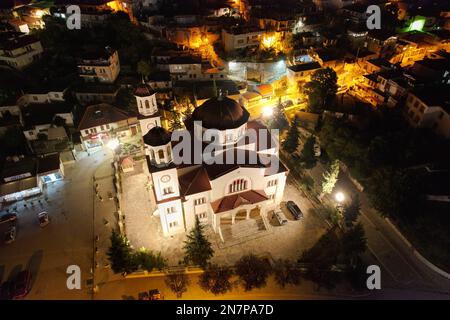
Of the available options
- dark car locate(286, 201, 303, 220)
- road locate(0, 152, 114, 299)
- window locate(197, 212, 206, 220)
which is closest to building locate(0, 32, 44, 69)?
road locate(0, 152, 114, 299)

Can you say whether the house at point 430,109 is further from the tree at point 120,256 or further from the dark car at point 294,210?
the tree at point 120,256

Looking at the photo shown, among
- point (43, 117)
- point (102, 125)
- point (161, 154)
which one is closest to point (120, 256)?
point (161, 154)

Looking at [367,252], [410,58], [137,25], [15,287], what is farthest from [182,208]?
[410,58]

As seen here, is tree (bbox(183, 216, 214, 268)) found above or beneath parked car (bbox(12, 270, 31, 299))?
above

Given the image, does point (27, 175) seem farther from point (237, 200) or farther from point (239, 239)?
point (239, 239)

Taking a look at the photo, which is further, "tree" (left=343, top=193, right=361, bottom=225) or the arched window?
"tree" (left=343, top=193, right=361, bottom=225)

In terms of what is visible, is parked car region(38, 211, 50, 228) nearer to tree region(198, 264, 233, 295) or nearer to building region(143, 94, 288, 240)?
building region(143, 94, 288, 240)

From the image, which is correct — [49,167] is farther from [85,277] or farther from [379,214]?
[379,214]
